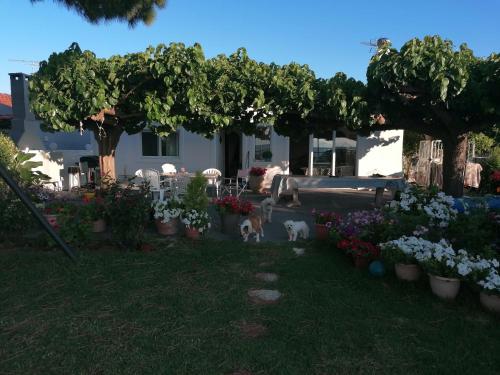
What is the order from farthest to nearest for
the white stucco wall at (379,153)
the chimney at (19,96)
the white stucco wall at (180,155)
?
1. the chimney at (19,96)
2. the white stucco wall at (180,155)
3. the white stucco wall at (379,153)

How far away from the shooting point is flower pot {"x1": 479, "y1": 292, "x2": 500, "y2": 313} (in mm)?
3734

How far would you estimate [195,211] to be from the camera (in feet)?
21.5

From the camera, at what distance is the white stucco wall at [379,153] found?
45.9 ft

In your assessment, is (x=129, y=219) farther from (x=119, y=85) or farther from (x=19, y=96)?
(x=19, y=96)

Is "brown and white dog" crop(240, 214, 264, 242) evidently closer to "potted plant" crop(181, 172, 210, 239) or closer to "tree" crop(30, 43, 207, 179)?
"potted plant" crop(181, 172, 210, 239)

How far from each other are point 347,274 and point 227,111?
4885mm

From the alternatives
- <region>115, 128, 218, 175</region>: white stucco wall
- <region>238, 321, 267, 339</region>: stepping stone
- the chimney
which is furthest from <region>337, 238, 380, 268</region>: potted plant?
the chimney

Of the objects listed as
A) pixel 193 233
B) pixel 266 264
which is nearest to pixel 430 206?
pixel 266 264

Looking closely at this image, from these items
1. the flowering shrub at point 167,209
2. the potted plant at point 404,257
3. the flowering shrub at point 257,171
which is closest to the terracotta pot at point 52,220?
the flowering shrub at point 167,209

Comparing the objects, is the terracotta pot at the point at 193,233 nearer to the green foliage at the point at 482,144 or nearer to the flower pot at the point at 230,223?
the flower pot at the point at 230,223

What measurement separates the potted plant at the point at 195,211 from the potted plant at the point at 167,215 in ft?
0.58

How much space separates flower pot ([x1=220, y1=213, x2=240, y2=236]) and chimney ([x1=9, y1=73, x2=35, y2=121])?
45.1 ft

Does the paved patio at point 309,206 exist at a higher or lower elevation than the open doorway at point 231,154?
lower

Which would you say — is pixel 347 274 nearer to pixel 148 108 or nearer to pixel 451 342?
pixel 451 342
